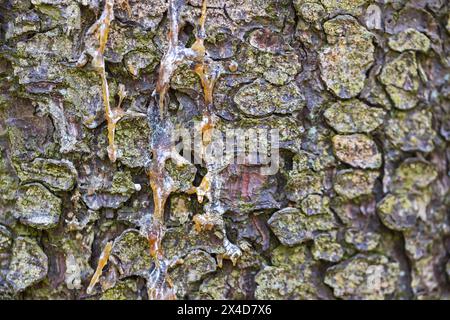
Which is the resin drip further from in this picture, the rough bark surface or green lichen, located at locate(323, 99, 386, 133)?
green lichen, located at locate(323, 99, 386, 133)

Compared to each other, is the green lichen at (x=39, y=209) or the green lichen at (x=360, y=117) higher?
the green lichen at (x=360, y=117)

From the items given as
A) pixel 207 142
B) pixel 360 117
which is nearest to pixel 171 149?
pixel 207 142

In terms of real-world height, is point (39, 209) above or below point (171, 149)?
below

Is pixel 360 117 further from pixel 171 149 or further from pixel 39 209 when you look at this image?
pixel 39 209

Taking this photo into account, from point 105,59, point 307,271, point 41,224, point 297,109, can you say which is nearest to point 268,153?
point 297,109

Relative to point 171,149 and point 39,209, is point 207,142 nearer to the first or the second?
point 171,149

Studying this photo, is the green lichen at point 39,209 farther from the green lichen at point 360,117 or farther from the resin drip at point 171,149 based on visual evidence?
the green lichen at point 360,117

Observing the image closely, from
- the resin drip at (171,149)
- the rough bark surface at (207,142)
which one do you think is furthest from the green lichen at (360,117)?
the resin drip at (171,149)
